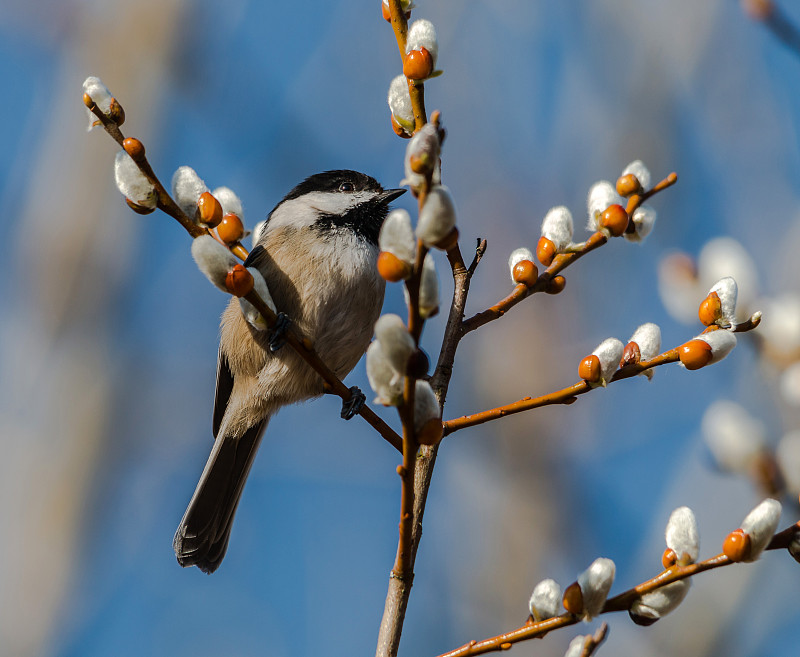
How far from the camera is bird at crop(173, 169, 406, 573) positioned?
8.55 ft

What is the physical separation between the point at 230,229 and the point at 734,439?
1.15 metres

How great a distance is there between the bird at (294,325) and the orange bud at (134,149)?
104 centimetres

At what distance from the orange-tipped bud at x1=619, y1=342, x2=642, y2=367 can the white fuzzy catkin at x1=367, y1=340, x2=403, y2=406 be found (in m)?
0.57

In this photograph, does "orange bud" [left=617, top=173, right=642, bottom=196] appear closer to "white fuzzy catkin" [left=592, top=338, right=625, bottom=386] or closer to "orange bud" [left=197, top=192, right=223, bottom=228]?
"white fuzzy catkin" [left=592, top=338, right=625, bottom=386]

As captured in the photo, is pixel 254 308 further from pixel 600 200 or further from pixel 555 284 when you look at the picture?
pixel 600 200

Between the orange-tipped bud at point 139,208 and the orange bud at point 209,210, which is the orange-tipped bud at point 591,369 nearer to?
the orange bud at point 209,210

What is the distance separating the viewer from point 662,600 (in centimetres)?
124

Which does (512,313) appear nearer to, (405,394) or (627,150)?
(627,150)

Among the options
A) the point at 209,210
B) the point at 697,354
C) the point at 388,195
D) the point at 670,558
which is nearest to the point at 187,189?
the point at 209,210

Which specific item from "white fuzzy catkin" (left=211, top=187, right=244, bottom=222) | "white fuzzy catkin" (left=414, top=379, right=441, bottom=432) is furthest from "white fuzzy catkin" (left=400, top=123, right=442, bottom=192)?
"white fuzzy catkin" (left=211, top=187, right=244, bottom=222)

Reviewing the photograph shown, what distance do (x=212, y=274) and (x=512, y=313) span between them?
13.3ft

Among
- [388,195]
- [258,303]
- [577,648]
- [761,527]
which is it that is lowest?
[577,648]

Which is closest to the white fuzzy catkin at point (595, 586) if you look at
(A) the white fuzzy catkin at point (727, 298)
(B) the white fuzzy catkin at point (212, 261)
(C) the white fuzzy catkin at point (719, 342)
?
(C) the white fuzzy catkin at point (719, 342)

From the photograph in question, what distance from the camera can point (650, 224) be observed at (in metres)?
1.63
